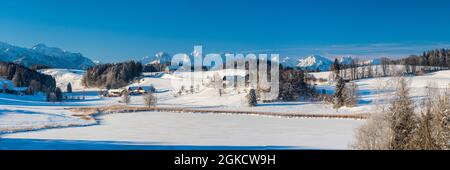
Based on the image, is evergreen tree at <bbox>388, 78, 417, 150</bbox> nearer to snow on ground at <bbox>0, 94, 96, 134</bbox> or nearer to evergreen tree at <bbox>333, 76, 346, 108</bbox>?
snow on ground at <bbox>0, 94, 96, 134</bbox>

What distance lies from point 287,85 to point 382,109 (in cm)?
9999

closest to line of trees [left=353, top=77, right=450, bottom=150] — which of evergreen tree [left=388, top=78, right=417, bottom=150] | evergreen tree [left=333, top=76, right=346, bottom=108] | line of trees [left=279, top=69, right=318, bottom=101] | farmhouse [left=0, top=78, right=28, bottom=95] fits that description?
evergreen tree [left=388, top=78, right=417, bottom=150]

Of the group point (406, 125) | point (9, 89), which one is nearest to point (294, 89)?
point (406, 125)

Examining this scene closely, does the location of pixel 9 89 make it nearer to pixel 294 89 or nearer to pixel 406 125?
pixel 294 89

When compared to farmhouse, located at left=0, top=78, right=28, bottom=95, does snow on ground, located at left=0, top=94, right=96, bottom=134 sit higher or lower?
lower

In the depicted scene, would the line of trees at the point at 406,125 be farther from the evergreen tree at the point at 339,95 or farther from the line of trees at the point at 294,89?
the line of trees at the point at 294,89

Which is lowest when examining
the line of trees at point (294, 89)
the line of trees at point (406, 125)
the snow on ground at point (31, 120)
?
the snow on ground at point (31, 120)

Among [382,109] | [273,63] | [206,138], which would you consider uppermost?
[273,63]

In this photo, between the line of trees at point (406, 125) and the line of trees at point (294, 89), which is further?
the line of trees at point (294, 89)

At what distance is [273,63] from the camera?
168m

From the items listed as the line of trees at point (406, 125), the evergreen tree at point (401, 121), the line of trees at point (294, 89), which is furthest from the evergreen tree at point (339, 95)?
the evergreen tree at point (401, 121)
